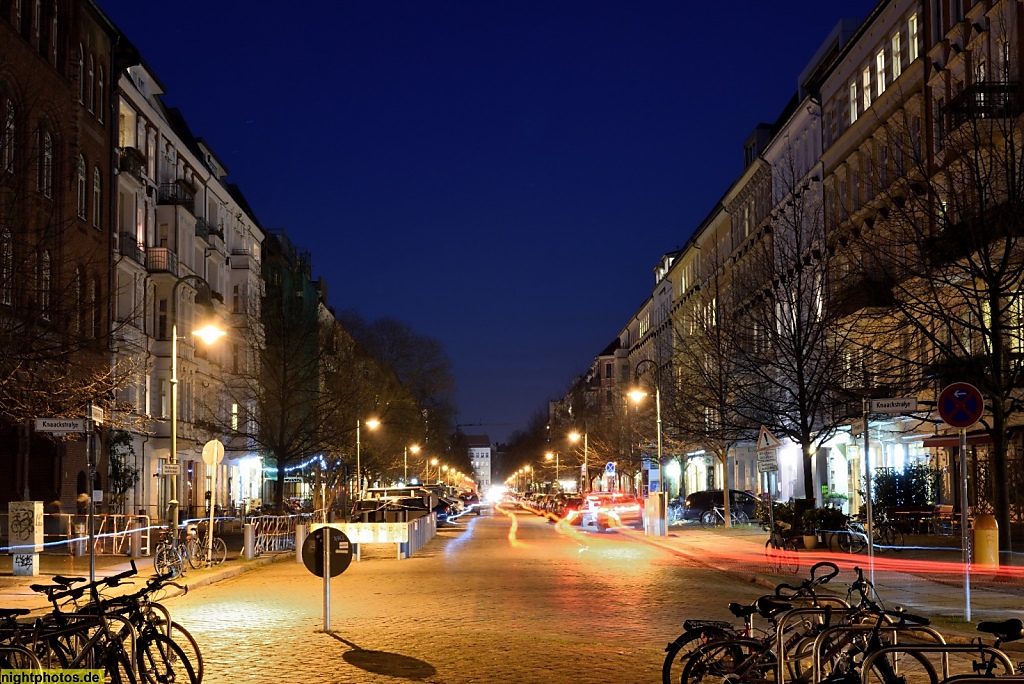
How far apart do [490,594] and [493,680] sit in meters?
9.17

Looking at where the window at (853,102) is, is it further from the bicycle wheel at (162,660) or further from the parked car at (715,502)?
the bicycle wheel at (162,660)

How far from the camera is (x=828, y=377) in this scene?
114 feet

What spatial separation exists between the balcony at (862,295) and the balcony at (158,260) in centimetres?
3076

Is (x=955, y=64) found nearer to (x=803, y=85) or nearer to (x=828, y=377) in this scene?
(x=828, y=377)

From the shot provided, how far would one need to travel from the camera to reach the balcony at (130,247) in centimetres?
5020

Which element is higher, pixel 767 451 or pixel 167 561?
pixel 767 451

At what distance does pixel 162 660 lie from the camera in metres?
10.6

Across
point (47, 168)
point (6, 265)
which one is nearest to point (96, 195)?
point (47, 168)

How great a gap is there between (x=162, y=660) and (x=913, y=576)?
55.4 feet

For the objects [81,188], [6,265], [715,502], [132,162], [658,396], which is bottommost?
[715,502]

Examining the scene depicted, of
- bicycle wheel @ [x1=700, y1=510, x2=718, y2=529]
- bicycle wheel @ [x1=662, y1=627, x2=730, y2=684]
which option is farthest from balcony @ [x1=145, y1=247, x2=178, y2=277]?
bicycle wheel @ [x1=662, y1=627, x2=730, y2=684]

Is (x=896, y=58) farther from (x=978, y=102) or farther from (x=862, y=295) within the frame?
(x=862, y=295)

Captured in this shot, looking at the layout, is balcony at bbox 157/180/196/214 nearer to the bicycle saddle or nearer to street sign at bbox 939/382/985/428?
street sign at bbox 939/382/985/428

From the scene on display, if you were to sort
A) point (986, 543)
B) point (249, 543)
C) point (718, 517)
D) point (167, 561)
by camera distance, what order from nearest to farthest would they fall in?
point (986, 543) → point (167, 561) → point (249, 543) → point (718, 517)
